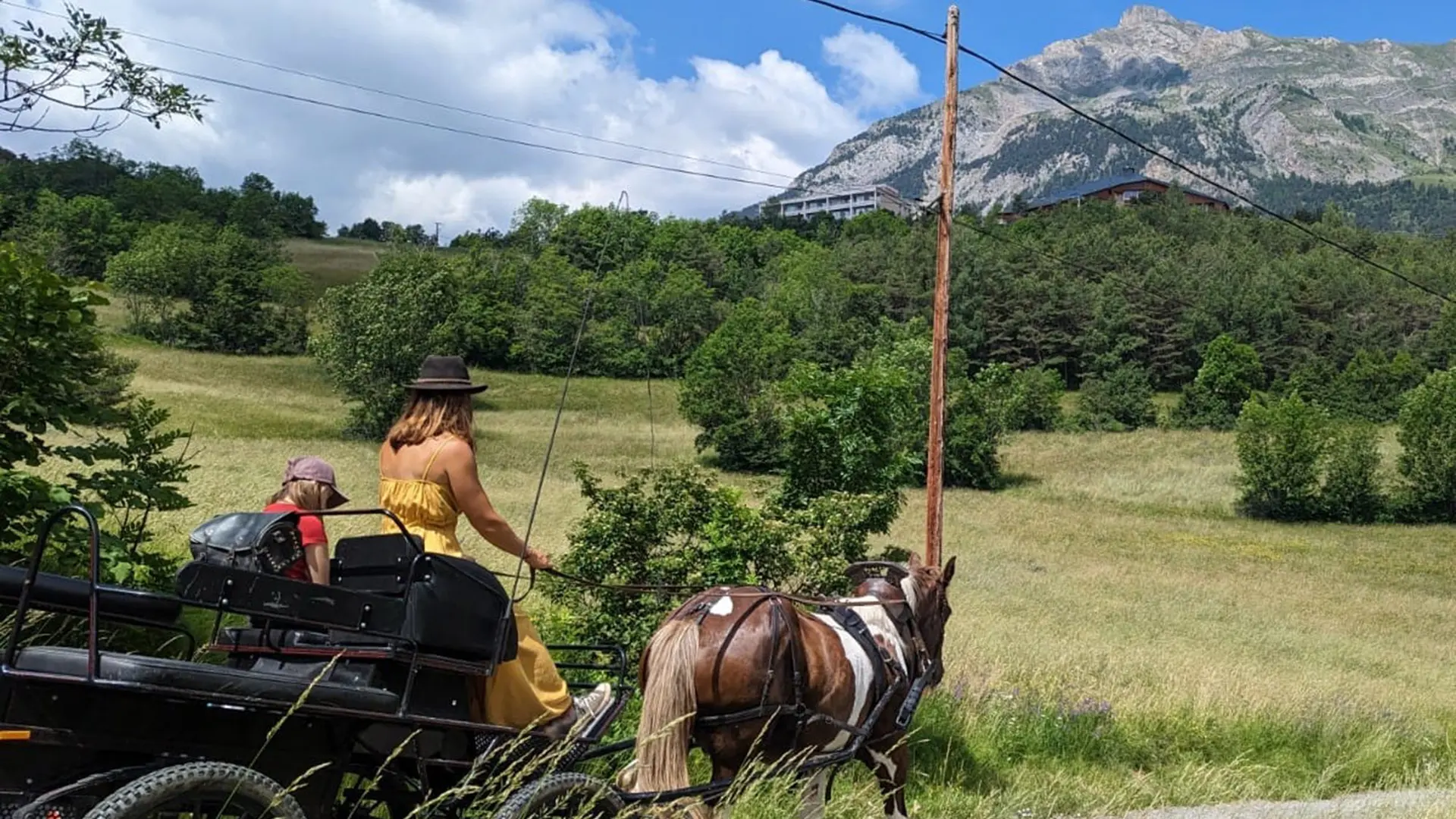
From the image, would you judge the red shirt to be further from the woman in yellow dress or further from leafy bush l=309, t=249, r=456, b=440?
leafy bush l=309, t=249, r=456, b=440

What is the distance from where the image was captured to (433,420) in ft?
14.8

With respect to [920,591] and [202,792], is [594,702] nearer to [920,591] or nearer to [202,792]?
[202,792]

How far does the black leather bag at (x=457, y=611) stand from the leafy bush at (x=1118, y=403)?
3346 inches

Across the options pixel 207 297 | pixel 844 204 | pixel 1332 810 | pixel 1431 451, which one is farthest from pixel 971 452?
pixel 844 204

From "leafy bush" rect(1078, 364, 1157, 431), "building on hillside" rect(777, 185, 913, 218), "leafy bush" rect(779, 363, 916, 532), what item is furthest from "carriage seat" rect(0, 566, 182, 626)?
"leafy bush" rect(1078, 364, 1157, 431)

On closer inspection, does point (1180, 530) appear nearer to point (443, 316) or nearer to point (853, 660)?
point (443, 316)

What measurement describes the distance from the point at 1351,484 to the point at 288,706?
67986 mm

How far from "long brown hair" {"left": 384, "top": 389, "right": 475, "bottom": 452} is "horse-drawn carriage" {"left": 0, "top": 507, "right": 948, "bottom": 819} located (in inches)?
17.4

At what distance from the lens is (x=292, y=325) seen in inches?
3155

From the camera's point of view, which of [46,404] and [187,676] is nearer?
[187,676]

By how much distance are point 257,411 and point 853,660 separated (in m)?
54.2

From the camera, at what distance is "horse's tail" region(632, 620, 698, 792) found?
497cm

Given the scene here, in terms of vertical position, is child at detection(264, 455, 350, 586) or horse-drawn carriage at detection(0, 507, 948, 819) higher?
child at detection(264, 455, 350, 586)

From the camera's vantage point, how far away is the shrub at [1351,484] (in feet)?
198
